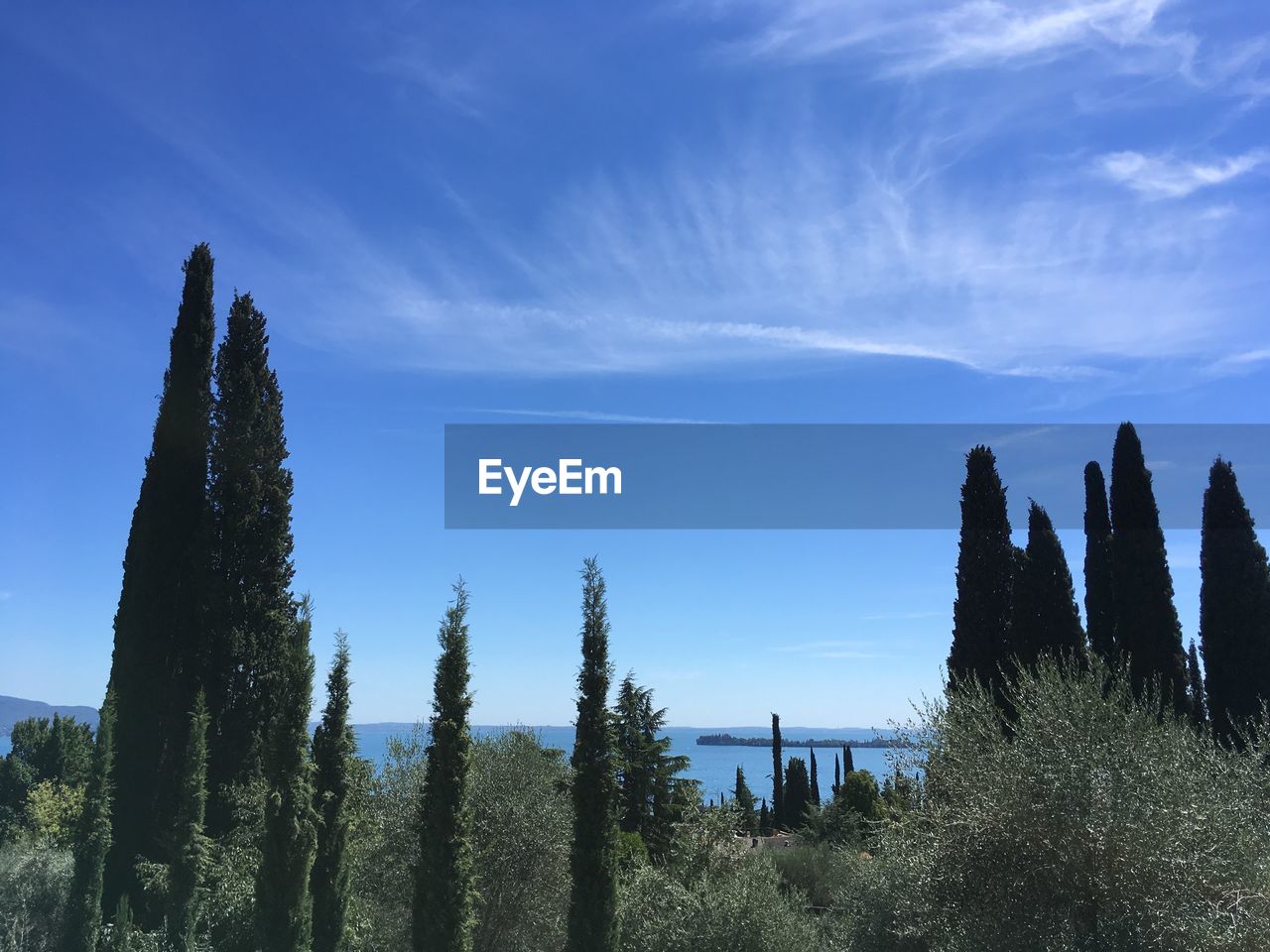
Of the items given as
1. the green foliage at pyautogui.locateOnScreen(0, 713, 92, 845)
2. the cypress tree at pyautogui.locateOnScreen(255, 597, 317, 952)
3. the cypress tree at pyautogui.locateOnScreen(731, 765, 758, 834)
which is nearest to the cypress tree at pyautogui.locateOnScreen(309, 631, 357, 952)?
the cypress tree at pyautogui.locateOnScreen(255, 597, 317, 952)

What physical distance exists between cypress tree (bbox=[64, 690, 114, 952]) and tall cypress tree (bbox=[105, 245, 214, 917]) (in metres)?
1.21

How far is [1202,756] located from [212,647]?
1957cm

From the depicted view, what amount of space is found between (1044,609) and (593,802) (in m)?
15.2

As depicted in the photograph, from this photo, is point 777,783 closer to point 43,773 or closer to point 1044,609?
point 1044,609

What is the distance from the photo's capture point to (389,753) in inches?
790

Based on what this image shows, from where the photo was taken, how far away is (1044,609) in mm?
24391

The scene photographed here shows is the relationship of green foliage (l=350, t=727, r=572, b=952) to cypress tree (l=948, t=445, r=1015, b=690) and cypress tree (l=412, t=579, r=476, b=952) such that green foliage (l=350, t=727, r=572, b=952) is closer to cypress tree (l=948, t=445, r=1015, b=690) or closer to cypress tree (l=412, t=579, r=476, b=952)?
cypress tree (l=412, t=579, r=476, b=952)

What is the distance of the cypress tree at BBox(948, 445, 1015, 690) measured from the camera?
24.2 metres

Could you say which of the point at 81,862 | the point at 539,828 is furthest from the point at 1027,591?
A: the point at 81,862

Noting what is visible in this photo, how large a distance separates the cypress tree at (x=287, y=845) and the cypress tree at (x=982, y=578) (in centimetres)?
1592

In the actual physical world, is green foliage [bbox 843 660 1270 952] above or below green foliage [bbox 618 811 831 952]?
above

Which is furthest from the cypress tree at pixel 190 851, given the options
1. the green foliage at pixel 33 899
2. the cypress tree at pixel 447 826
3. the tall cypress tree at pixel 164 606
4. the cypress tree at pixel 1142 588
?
the cypress tree at pixel 1142 588

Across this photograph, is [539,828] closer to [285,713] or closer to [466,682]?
[466,682]

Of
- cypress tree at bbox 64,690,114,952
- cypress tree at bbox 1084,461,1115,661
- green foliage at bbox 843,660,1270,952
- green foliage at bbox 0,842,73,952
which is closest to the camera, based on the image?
green foliage at bbox 843,660,1270,952
